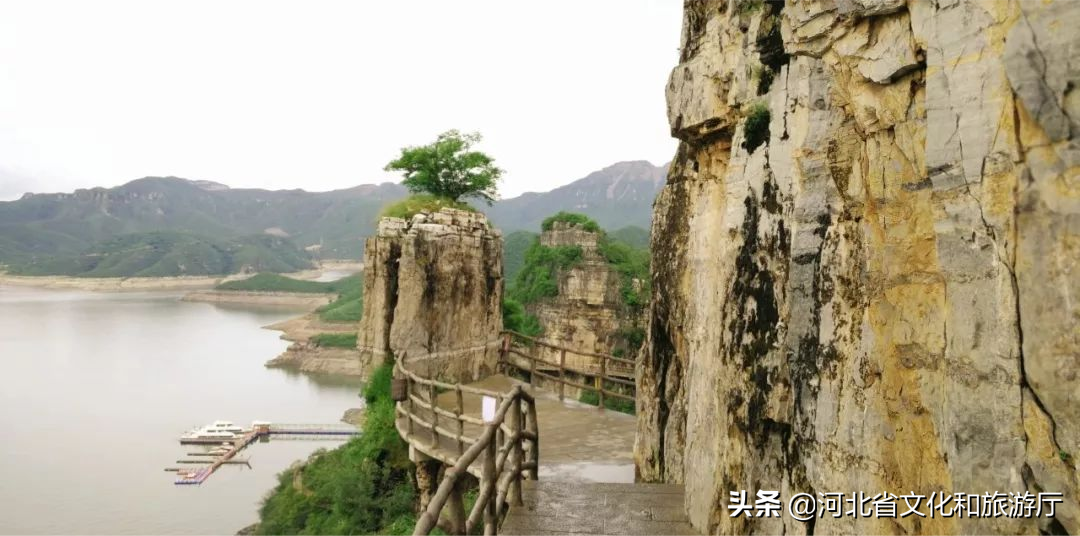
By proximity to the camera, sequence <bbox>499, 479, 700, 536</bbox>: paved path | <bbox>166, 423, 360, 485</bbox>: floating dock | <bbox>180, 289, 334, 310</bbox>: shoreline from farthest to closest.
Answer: <bbox>180, 289, 334, 310</bbox>: shoreline → <bbox>166, 423, 360, 485</bbox>: floating dock → <bbox>499, 479, 700, 536</bbox>: paved path

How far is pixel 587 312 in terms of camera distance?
30.8 metres

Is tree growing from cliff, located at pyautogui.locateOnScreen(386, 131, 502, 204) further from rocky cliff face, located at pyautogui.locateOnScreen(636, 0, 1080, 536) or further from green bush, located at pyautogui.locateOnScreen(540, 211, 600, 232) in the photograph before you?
green bush, located at pyautogui.locateOnScreen(540, 211, 600, 232)

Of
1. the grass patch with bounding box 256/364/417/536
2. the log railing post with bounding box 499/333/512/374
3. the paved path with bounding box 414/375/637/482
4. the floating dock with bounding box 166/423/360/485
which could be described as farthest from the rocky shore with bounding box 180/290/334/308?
the paved path with bounding box 414/375/637/482

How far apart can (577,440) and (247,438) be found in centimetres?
2843

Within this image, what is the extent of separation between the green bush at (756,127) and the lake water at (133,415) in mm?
26368

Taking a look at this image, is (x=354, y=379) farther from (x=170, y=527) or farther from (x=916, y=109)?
(x=916, y=109)

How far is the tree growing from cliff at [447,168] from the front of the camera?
13406 millimetres

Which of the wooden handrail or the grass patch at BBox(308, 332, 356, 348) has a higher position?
the wooden handrail

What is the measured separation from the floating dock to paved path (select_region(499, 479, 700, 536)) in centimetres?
2491

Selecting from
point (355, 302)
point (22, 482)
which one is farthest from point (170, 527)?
point (355, 302)

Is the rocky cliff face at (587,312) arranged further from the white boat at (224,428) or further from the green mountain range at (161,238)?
the green mountain range at (161,238)

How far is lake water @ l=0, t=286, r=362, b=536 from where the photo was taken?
2597 cm

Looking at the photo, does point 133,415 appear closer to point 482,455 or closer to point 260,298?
point 482,455

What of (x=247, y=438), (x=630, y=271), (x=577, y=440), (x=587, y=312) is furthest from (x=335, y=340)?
(x=577, y=440)
